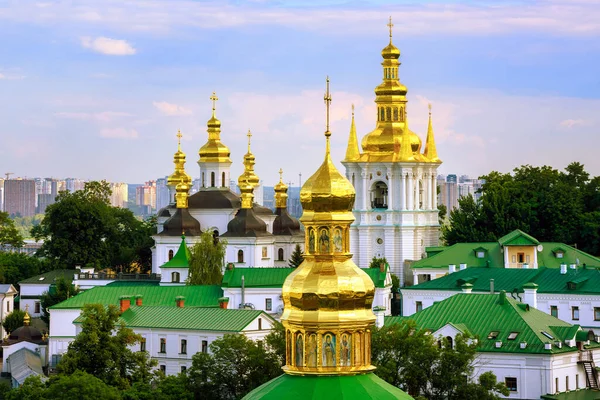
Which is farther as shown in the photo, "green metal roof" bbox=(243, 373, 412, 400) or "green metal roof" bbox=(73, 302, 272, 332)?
"green metal roof" bbox=(73, 302, 272, 332)

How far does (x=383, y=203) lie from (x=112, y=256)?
19122 mm

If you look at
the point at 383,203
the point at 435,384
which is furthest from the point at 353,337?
the point at 383,203

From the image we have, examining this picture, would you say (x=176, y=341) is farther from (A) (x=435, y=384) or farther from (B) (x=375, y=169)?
(B) (x=375, y=169)

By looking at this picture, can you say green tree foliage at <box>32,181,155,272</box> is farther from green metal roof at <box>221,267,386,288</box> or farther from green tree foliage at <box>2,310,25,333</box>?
green metal roof at <box>221,267,386,288</box>

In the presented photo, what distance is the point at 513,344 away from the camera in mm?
52594

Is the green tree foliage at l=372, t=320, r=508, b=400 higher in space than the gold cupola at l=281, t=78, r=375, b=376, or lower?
lower

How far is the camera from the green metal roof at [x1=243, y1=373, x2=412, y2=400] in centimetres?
2203

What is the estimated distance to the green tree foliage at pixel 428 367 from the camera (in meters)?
46.8

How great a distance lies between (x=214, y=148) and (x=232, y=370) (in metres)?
45.8

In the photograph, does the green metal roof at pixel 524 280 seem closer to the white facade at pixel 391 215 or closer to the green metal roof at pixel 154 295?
the green metal roof at pixel 154 295

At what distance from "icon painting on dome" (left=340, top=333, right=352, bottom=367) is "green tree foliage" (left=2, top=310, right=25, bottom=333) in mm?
60939

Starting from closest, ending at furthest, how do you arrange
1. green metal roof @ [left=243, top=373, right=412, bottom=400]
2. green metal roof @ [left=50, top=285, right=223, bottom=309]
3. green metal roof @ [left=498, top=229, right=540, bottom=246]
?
green metal roof @ [left=243, top=373, right=412, bottom=400]
green metal roof @ [left=50, top=285, right=223, bottom=309]
green metal roof @ [left=498, top=229, right=540, bottom=246]

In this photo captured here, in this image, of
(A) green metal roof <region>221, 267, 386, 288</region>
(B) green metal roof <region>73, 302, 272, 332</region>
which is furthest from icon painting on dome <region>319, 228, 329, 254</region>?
(A) green metal roof <region>221, 267, 386, 288</region>

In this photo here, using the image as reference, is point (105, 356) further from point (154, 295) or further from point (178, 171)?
point (178, 171)
